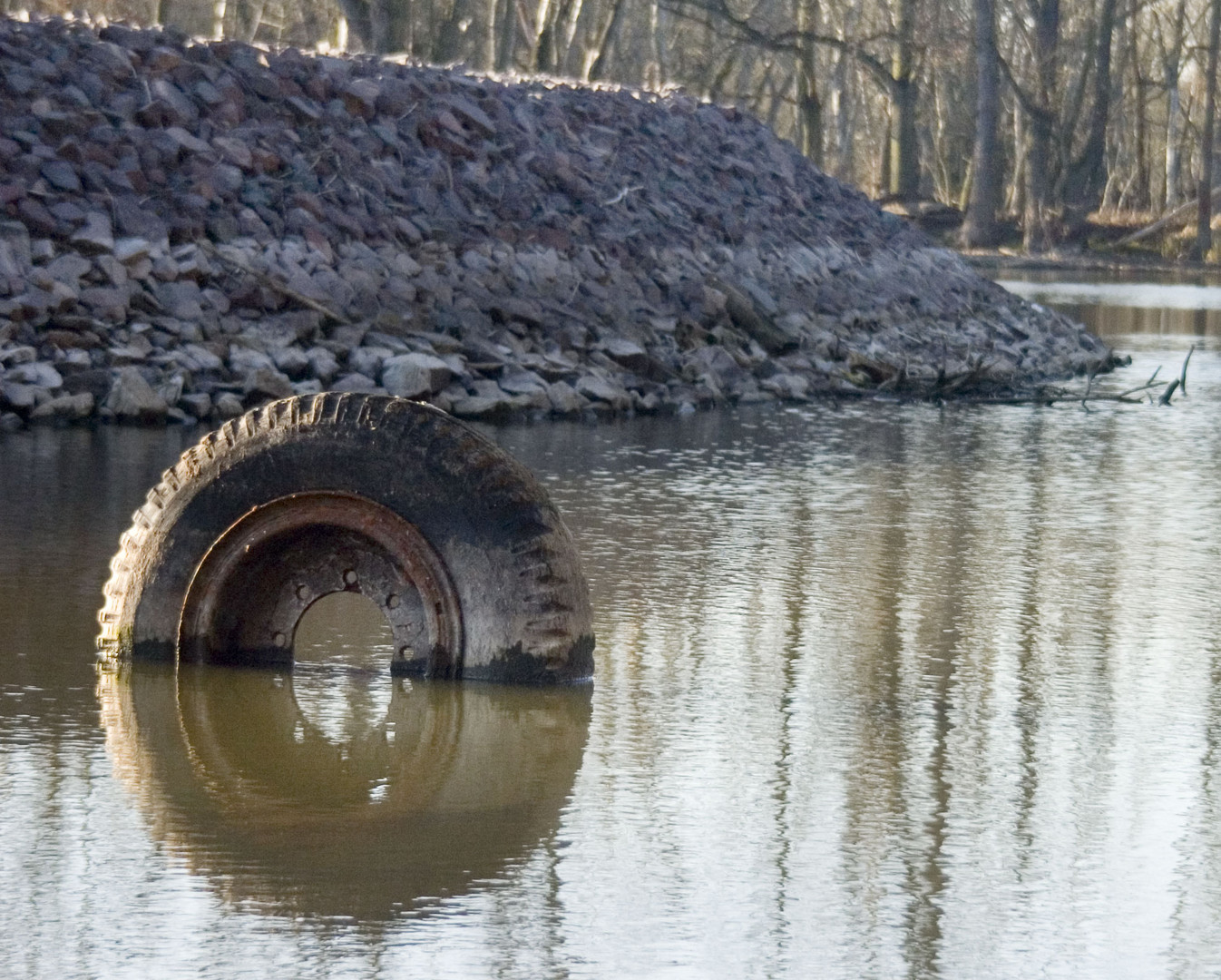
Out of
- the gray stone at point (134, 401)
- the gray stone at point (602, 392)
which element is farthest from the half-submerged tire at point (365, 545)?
the gray stone at point (602, 392)

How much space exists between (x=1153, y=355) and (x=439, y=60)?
1926cm

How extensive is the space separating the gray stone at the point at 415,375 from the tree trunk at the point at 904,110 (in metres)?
37.9

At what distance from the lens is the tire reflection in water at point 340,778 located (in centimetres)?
491

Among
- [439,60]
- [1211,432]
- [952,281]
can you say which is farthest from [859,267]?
[439,60]

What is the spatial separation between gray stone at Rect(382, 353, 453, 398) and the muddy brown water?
5902 millimetres

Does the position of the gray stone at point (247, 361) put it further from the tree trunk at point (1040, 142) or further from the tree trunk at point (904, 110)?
the tree trunk at point (1040, 142)

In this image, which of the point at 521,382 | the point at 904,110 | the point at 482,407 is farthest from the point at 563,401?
the point at 904,110

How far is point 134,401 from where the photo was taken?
15.2 meters

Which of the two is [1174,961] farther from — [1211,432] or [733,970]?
[1211,432]

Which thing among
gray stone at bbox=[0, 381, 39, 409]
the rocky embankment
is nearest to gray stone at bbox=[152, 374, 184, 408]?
the rocky embankment

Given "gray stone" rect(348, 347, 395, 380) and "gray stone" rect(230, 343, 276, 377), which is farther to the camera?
"gray stone" rect(348, 347, 395, 380)

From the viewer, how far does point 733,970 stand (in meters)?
4.29

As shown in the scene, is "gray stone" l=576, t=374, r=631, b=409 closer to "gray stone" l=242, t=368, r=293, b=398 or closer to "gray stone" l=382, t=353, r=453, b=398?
"gray stone" l=382, t=353, r=453, b=398

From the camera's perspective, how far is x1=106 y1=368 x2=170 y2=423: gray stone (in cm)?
1517
